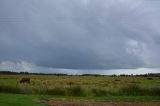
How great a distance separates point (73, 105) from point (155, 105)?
7.47m

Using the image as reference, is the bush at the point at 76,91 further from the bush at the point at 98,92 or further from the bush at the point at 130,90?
the bush at the point at 130,90

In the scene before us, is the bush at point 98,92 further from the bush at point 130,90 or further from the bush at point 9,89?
the bush at point 9,89

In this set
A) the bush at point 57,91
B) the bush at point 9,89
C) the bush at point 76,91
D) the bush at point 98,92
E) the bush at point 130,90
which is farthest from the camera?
the bush at point 130,90

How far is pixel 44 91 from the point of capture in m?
41.3

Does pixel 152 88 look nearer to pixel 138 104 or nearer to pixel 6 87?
pixel 138 104

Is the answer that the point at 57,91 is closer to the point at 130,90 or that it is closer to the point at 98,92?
the point at 98,92

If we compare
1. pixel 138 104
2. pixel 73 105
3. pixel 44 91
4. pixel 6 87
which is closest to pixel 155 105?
pixel 138 104

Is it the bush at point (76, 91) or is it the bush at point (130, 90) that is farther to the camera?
the bush at point (130, 90)

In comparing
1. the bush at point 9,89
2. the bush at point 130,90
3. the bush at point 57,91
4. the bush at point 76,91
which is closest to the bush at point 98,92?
the bush at point 76,91

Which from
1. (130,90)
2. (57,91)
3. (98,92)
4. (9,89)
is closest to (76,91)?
(57,91)

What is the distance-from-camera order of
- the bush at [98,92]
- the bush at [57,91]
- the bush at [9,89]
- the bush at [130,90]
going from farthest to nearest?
the bush at [130,90]
the bush at [9,89]
the bush at [98,92]
the bush at [57,91]

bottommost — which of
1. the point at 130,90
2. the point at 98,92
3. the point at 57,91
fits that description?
the point at 98,92

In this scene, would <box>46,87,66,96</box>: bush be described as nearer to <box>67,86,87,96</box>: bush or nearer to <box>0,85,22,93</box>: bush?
<box>67,86,87,96</box>: bush

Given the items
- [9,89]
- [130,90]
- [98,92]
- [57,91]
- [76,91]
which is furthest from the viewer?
[130,90]
